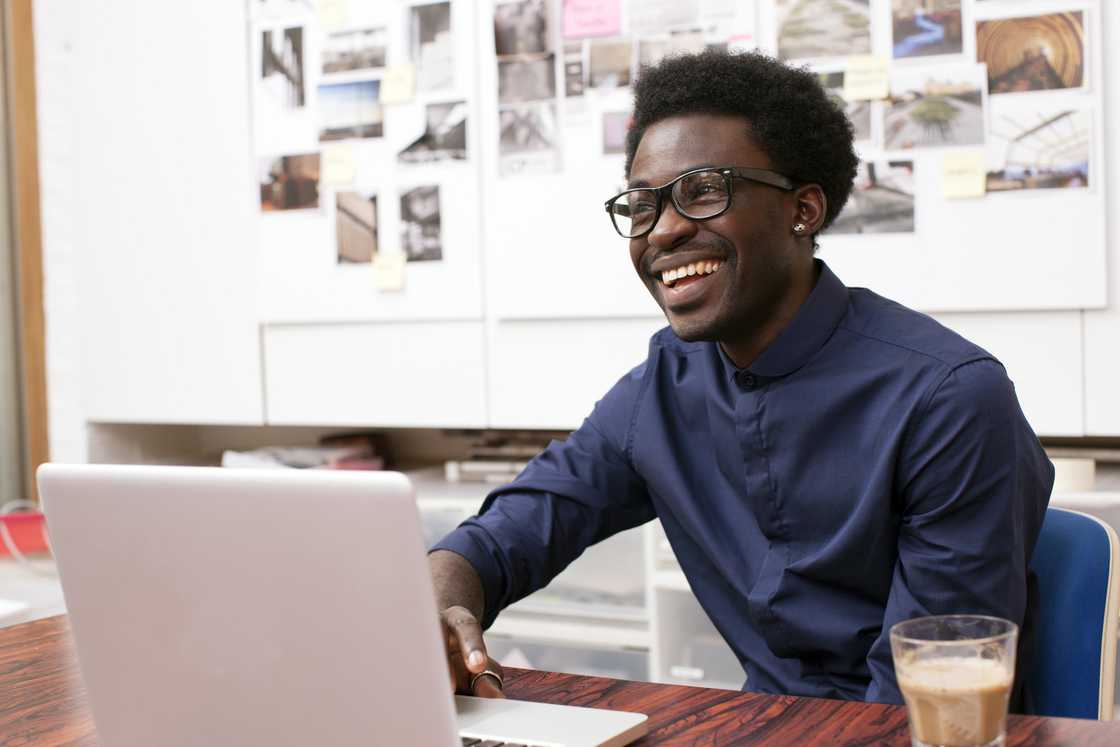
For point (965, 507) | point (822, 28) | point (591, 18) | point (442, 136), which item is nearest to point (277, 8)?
point (442, 136)

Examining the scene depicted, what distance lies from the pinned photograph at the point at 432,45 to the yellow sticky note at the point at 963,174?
1.04 m

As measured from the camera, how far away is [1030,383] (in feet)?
7.39

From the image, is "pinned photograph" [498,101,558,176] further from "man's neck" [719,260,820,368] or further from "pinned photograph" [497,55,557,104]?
"man's neck" [719,260,820,368]

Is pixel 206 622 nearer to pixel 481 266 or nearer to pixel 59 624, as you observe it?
pixel 59 624

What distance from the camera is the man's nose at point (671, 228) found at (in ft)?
4.38

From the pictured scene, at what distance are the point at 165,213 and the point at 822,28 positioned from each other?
5.20 feet

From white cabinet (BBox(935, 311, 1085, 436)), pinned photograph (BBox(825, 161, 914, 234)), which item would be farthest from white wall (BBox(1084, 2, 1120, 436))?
pinned photograph (BBox(825, 161, 914, 234))

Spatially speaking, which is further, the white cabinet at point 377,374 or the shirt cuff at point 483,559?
the white cabinet at point 377,374

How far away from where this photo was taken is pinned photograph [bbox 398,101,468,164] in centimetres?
265

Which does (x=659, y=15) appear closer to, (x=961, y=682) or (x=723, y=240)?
(x=723, y=240)

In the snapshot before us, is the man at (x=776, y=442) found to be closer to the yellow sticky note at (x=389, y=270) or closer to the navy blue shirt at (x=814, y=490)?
the navy blue shirt at (x=814, y=490)

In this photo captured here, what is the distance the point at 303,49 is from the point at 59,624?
5.61 ft

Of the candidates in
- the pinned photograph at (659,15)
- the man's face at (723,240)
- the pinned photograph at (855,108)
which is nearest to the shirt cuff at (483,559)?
the man's face at (723,240)

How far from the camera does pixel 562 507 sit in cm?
146
